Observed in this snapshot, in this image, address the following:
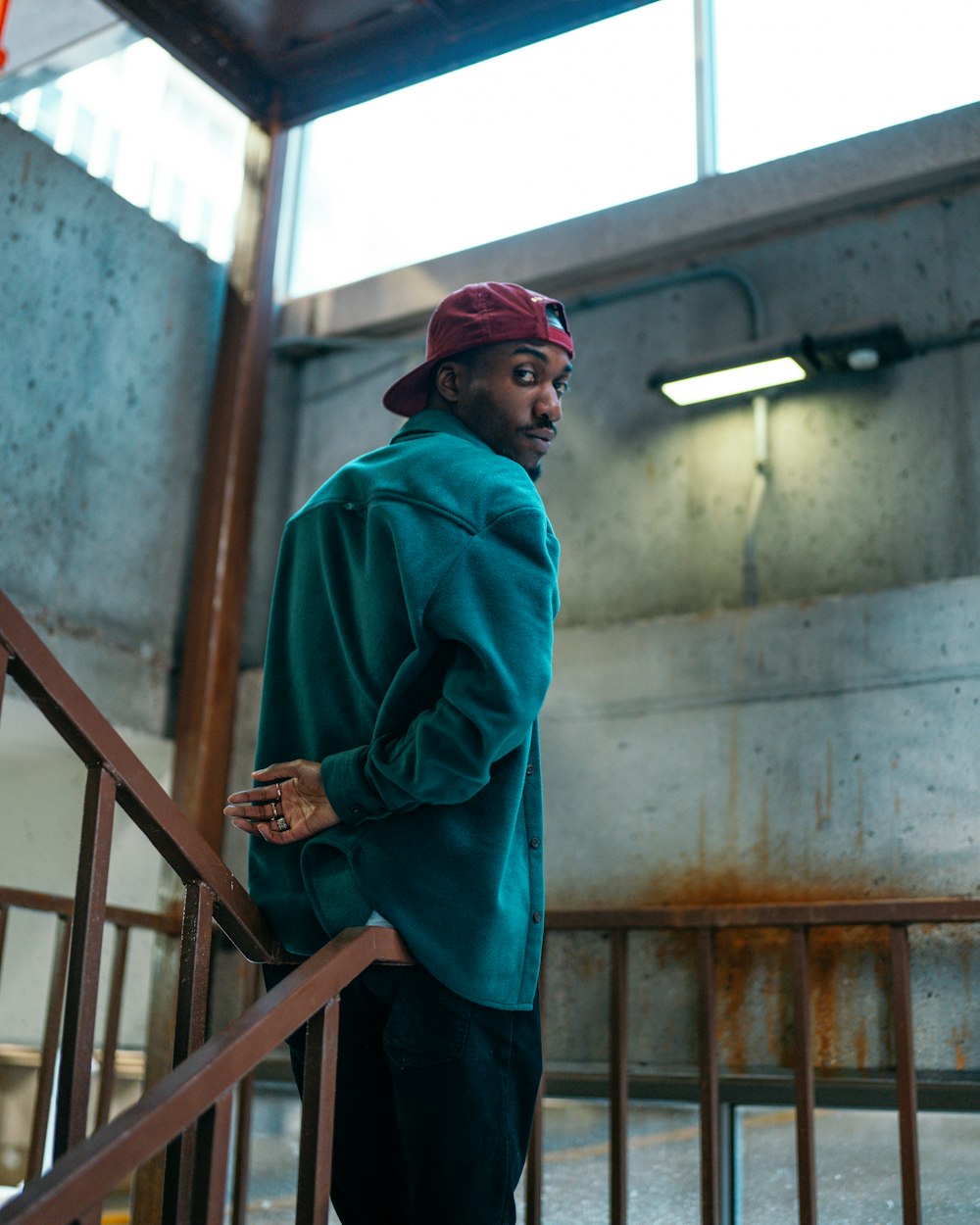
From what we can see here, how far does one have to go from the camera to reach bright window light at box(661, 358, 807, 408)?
3.96 m

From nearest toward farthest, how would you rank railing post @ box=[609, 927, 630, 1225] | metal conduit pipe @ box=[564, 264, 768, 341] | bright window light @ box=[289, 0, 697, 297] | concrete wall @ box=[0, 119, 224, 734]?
railing post @ box=[609, 927, 630, 1225] → metal conduit pipe @ box=[564, 264, 768, 341] → concrete wall @ box=[0, 119, 224, 734] → bright window light @ box=[289, 0, 697, 297]

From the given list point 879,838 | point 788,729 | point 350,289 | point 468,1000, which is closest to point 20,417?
point 350,289

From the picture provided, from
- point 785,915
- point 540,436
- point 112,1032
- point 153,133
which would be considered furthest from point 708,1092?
point 153,133

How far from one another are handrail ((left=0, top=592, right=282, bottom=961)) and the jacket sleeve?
22 centimetres

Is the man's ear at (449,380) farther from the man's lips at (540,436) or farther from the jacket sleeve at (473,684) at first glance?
the jacket sleeve at (473,684)

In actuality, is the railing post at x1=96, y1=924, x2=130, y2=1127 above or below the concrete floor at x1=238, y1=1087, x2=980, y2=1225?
above

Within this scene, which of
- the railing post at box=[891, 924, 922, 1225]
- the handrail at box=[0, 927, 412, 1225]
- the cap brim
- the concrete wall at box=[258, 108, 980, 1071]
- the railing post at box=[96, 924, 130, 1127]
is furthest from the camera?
the concrete wall at box=[258, 108, 980, 1071]

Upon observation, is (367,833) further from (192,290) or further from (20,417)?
(192,290)

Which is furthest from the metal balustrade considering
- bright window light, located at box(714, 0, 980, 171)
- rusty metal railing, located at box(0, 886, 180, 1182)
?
bright window light, located at box(714, 0, 980, 171)

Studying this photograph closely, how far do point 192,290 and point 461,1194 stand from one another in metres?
4.18

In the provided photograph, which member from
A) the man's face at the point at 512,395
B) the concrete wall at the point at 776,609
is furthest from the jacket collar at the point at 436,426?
the concrete wall at the point at 776,609

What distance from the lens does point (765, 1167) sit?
12.4ft

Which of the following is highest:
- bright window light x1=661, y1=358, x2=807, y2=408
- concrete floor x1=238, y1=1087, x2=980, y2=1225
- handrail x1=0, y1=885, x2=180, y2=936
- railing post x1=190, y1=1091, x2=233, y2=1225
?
bright window light x1=661, y1=358, x2=807, y2=408

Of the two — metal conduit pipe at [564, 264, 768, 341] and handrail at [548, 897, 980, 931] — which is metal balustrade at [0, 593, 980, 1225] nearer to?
handrail at [548, 897, 980, 931]
